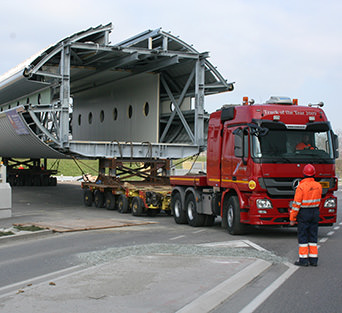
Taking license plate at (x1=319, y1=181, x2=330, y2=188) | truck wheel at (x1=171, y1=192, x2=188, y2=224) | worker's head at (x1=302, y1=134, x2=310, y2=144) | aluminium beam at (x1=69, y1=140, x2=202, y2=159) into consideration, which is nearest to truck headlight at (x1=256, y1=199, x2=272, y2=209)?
license plate at (x1=319, y1=181, x2=330, y2=188)

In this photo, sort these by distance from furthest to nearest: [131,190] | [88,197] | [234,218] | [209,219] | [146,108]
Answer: [146,108] < [88,197] < [131,190] < [209,219] < [234,218]

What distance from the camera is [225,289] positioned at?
7488 mm

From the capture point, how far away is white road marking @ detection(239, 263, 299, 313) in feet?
22.1

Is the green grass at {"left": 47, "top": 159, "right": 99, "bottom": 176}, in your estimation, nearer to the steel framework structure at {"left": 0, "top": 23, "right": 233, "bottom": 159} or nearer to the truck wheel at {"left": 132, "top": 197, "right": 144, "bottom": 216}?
the steel framework structure at {"left": 0, "top": 23, "right": 233, "bottom": 159}

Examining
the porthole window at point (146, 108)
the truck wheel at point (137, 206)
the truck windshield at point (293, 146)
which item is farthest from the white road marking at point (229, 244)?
the porthole window at point (146, 108)

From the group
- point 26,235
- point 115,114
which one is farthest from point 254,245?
point 115,114

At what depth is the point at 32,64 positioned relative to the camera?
68.8 ft

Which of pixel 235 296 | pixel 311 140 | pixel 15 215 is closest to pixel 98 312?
pixel 235 296

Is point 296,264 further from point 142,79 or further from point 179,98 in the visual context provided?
point 142,79

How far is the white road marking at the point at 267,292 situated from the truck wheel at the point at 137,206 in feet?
34.3

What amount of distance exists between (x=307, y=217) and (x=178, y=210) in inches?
312

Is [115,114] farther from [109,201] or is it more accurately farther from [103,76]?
[109,201]

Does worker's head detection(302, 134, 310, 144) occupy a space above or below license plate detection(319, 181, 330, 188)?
above

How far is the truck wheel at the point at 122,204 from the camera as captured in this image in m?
20.9
